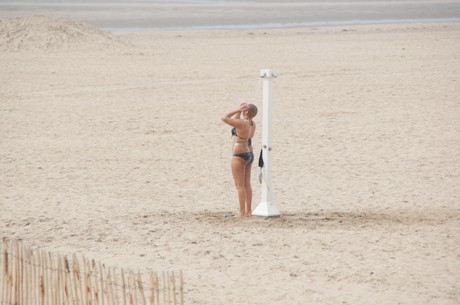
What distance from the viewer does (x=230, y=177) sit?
512 inches

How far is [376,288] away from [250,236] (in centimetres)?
198

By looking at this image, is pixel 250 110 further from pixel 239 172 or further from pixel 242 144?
pixel 239 172

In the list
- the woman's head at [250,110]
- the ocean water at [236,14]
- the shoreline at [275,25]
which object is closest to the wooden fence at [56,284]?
the woman's head at [250,110]

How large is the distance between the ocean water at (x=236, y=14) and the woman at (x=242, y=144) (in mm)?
37132

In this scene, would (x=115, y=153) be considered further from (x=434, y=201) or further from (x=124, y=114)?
(x=434, y=201)

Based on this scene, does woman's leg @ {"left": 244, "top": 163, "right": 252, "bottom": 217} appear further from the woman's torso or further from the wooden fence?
the wooden fence

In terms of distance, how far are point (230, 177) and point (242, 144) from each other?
265 centimetres

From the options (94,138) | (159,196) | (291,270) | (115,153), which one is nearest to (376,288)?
(291,270)

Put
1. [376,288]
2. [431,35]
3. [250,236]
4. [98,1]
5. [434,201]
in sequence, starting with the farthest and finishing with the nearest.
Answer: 1. [98,1]
2. [431,35]
3. [434,201]
4. [250,236]
5. [376,288]

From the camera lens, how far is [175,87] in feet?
74.8

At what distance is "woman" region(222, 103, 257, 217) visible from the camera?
33.7 ft

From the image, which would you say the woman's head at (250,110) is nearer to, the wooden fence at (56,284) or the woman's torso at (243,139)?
the woman's torso at (243,139)

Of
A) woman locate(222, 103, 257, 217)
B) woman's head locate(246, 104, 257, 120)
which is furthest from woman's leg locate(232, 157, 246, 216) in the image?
woman's head locate(246, 104, 257, 120)

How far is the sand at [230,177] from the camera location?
8.95 m
